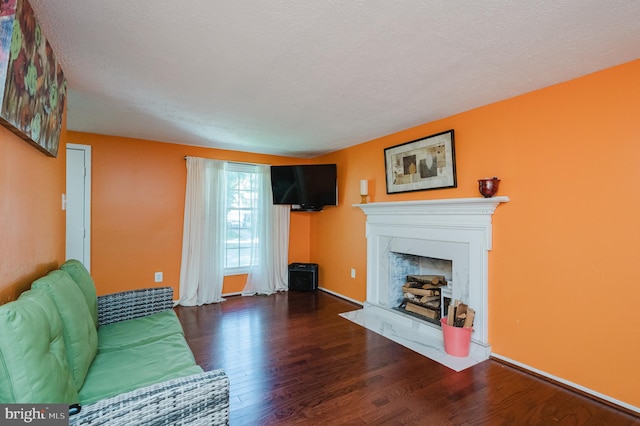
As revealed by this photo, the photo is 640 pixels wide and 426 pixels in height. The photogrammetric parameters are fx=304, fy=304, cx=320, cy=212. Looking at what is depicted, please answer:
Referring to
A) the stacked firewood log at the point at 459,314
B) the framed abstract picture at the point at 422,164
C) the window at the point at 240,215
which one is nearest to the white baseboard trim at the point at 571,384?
the stacked firewood log at the point at 459,314

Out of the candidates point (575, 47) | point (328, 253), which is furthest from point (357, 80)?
point (328, 253)

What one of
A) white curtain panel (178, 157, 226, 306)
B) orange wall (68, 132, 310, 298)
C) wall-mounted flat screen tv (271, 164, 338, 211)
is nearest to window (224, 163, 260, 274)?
white curtain panel (178, 157, 226, 306)

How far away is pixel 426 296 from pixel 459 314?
0.66 m

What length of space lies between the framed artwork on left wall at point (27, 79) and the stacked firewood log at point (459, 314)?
318cm

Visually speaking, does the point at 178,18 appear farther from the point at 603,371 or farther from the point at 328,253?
the point at 328,253

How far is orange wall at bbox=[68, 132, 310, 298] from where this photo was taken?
12.0 feet

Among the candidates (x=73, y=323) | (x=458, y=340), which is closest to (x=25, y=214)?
(x=73, y=323)

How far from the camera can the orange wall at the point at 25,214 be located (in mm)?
1288

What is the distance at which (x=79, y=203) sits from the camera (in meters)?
3.56

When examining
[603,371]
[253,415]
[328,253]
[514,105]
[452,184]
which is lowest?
[253,415]

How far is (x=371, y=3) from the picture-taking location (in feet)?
4.58

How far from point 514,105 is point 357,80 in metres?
1.37

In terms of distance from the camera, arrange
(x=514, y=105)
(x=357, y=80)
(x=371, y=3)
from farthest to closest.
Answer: (x=514, y=105), (x=357, y=80), (x=371, y=3)

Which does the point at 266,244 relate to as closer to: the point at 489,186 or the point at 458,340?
the point at 458,340
